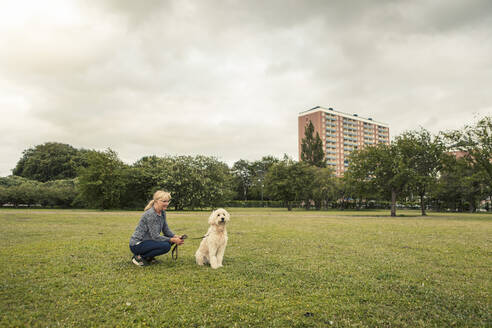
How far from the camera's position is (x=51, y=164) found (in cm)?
7888

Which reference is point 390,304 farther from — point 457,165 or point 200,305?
point 457,165

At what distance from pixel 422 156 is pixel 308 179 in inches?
940

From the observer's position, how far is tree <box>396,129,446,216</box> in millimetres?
38000

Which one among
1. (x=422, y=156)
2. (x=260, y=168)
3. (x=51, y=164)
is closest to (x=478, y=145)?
(x=422, y=156)

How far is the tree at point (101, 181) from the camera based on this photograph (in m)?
45.8

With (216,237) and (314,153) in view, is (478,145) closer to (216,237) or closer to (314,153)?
(216,237)

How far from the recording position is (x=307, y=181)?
197 ft

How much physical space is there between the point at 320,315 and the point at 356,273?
310 cm

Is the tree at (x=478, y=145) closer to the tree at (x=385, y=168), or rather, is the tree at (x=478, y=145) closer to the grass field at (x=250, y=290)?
the tree at (x=385, y=168)

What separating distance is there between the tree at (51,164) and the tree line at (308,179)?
4.18m

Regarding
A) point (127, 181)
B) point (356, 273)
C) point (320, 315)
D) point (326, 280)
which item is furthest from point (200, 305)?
point (127, 181)

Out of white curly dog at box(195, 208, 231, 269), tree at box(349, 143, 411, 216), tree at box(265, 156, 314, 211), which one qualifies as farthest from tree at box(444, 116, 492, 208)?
white curly dog at box(195, 208, 231, 269)

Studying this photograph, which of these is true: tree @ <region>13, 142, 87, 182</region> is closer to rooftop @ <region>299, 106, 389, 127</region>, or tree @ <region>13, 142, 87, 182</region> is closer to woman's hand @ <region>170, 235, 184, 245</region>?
woman's hand @ <region>170, 235, 184, 245</region>

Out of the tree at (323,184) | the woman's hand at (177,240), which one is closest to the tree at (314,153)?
the tree at (323,184)
